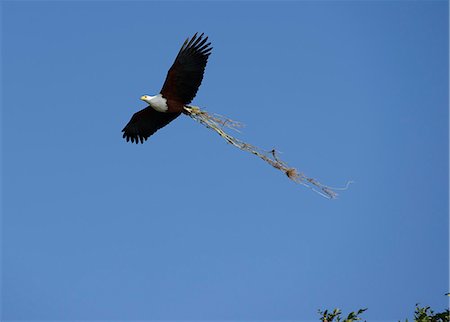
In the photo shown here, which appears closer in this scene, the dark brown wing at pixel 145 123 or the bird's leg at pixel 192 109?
the bird's leg at pixel 192 109

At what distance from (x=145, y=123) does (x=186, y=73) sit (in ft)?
5.11

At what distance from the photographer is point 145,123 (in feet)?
38.8

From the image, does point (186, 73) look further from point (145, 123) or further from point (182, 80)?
point (145, 123)

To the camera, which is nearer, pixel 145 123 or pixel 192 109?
pixel 192 109

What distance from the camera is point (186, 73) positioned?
423 inches

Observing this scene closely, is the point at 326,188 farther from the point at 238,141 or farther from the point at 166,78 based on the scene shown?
the point at 166,78

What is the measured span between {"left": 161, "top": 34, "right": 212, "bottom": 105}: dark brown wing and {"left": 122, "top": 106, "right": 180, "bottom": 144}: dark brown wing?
535 mm

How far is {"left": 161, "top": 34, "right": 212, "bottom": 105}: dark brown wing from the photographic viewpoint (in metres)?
10.7

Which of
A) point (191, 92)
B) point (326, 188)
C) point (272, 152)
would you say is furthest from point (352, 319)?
point (191, 92)

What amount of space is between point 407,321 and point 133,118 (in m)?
6.22

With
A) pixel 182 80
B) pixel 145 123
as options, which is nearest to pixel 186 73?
pixel 182 80

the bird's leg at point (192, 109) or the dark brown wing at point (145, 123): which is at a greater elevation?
the dark brown wing at point (145, 123)

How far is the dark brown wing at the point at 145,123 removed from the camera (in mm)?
11508

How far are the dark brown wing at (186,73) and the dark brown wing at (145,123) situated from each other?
535 millimetres
